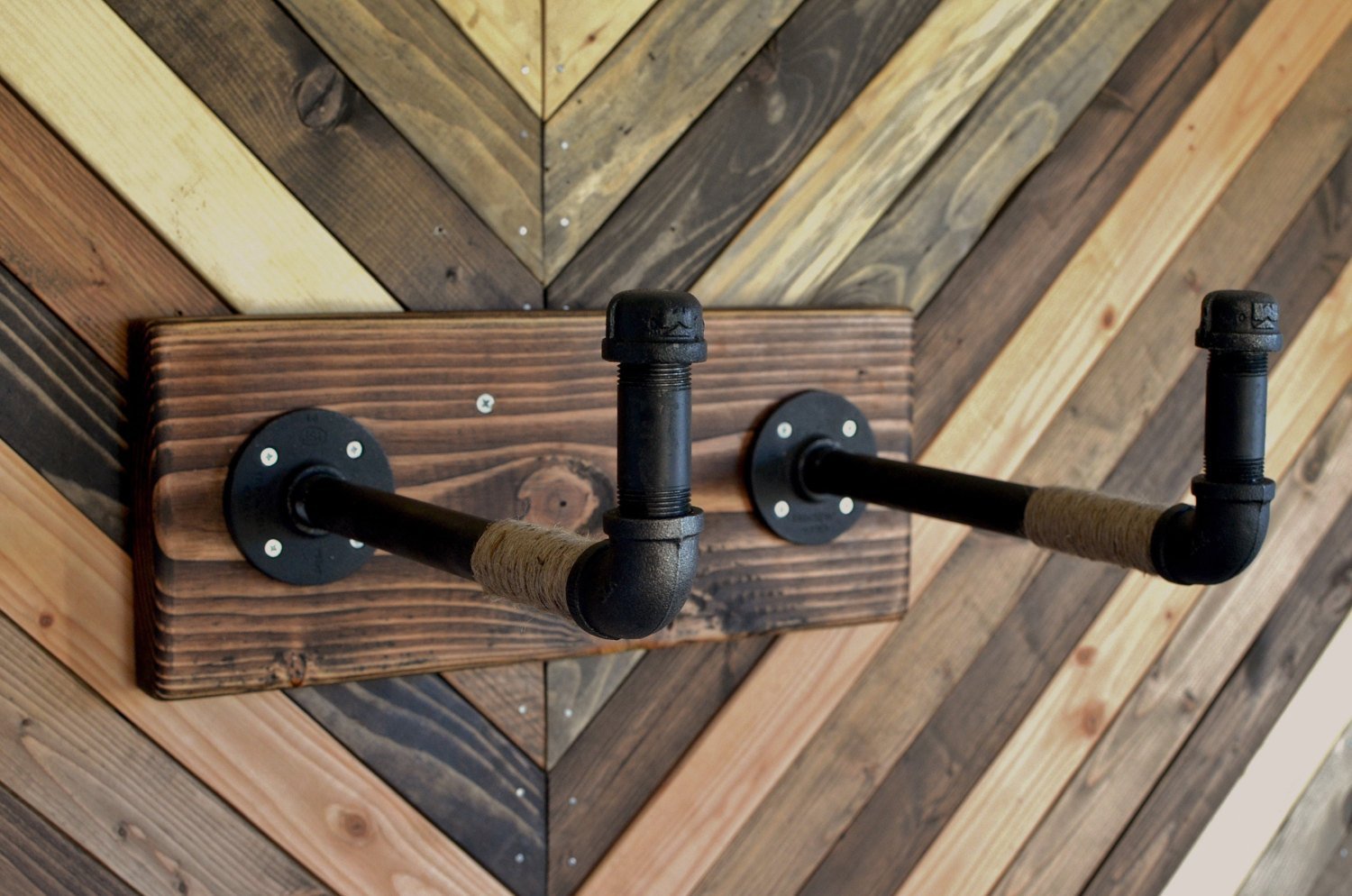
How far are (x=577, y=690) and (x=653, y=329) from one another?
39cm

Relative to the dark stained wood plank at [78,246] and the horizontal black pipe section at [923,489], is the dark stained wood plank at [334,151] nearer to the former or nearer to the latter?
the dark stained wood plank at [78,246]

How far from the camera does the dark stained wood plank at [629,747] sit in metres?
0.90

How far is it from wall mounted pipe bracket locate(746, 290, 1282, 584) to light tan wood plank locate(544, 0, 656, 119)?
0.76 feet

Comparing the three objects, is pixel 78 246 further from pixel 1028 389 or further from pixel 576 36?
pixel 1028 389

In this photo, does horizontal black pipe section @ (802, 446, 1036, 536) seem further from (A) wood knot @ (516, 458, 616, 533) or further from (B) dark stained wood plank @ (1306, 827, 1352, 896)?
(B) dark stained wood plank @ (1306, 827, 1352, 896)

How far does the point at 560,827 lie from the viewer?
0.90 m

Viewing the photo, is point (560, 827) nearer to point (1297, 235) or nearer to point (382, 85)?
point (382, 85)

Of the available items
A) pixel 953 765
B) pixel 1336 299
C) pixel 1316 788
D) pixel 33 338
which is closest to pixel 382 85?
Result: pixel 33 338

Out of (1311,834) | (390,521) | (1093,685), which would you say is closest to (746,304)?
(390,521)

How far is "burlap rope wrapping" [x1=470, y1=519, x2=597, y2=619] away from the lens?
0.60 m

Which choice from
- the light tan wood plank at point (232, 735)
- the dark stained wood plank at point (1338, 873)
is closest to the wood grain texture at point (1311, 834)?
the dark stained wood plank at point (1338, 873)

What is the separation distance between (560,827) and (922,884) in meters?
0.29

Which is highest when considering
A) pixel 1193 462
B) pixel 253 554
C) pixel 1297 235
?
pixel 1297 235

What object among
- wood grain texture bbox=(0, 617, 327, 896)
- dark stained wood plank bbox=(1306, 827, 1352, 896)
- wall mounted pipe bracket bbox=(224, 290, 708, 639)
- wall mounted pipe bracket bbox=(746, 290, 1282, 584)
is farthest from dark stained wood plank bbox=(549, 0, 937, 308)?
dark stained wood plank bbox=(1306, 827, 1352, 896)
